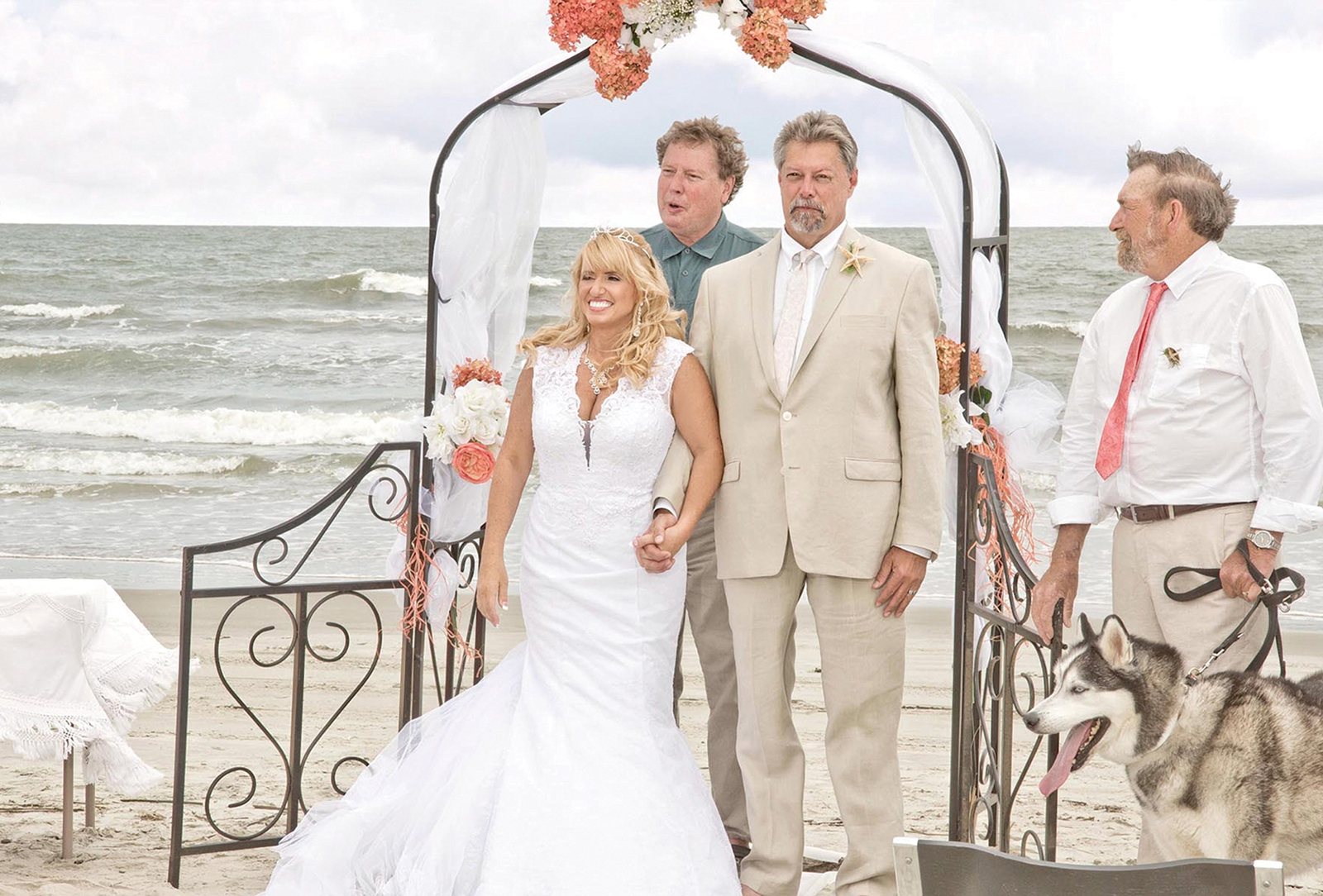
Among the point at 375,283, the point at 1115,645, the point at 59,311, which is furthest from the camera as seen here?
the point at 375,283

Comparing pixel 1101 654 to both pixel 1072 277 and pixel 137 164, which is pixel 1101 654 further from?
pixel 137 164

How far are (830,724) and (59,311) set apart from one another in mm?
20368

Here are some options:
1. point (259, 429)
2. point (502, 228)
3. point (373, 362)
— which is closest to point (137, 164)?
point (373, 362)

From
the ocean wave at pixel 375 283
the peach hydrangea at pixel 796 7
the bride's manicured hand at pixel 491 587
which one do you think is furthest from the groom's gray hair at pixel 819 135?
the ocean wave at pixel 375 283

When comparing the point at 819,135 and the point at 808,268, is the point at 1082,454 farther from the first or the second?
the point at 819,135

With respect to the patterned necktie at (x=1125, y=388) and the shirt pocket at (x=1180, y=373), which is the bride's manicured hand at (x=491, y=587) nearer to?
the patterned necktie at (x=1125, y=388)

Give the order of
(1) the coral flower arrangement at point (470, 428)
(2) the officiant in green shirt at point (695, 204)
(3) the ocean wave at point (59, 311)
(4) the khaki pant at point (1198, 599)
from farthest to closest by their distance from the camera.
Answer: (3) the ocean wave at point (59, 311)
(2) the officiant in green shirt at point (695, 204)
(1) the coral flower arrangement at point (470, 428)
(4) the khaki pant at point (1198, 599)

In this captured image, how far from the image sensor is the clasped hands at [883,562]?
11.7ft

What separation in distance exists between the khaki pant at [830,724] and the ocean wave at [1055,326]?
50.8 feet

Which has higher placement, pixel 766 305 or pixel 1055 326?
pixel 1055 326

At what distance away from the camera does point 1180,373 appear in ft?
10.7

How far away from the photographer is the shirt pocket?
3229 mm

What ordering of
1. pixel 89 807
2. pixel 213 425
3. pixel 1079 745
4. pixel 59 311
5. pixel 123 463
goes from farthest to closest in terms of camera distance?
Answer: pixel 59 311, pixel 213 425, pixel 123 463, pixel 89 807, pixel 1079 745

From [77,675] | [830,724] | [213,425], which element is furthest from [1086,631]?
[213,425]
